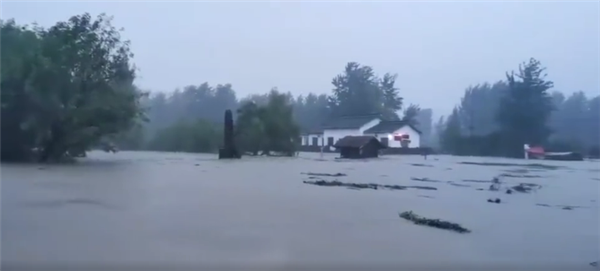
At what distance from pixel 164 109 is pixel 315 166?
268 cm

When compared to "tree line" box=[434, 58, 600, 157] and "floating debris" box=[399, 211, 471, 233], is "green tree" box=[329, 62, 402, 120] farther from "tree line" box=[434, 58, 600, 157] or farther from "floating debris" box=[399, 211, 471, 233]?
"floating debris" box=[399, 211, 471, 233]

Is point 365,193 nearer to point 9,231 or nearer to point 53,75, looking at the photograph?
point 9,231

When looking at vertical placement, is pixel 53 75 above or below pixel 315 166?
above

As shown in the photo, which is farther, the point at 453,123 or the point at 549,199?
the point at 453,123

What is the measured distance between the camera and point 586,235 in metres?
6.00

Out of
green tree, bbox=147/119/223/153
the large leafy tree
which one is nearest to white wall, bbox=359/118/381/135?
green tree, bbox=147/119/223/153

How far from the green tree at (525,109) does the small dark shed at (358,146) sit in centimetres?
194

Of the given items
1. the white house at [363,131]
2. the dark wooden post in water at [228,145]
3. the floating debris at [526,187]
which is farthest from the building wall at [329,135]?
the floating debris at [526,187]

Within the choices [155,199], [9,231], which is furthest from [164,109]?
[9,231]

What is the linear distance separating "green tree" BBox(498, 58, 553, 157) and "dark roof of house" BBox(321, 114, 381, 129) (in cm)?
196

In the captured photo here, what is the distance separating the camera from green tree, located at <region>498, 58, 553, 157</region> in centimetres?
946

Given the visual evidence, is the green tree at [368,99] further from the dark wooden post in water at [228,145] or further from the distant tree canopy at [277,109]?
the dark wooden post in water at [228,145]

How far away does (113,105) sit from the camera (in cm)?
1314

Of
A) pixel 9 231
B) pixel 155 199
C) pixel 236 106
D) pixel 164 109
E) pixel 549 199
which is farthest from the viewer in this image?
pixel 164 109
